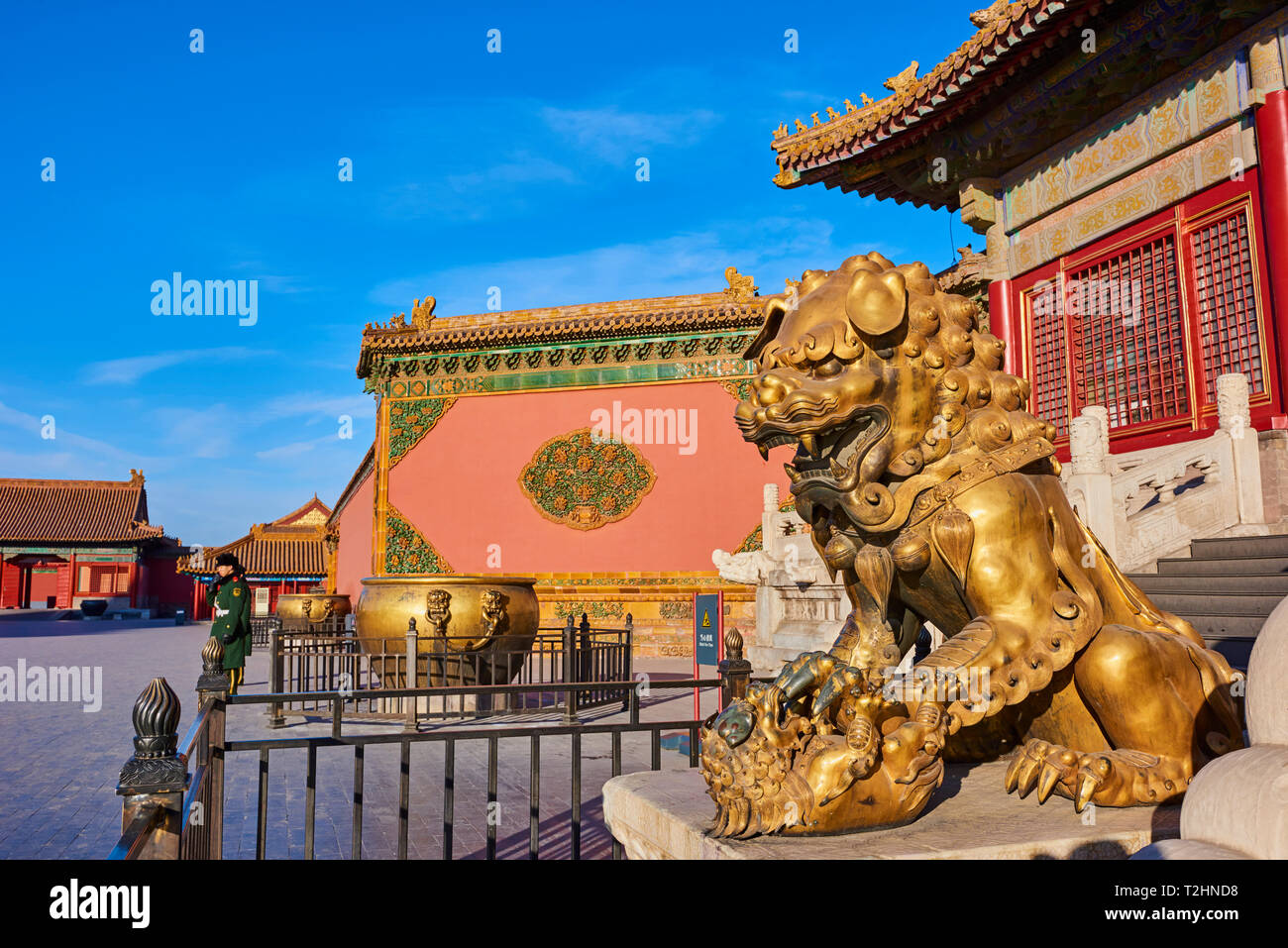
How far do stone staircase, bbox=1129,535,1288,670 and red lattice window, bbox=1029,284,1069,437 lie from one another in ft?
11.8

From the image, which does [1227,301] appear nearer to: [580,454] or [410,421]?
[580,454]

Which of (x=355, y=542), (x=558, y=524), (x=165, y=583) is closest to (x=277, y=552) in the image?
(x=165, y=583)

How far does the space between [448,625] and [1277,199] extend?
8.25 metres

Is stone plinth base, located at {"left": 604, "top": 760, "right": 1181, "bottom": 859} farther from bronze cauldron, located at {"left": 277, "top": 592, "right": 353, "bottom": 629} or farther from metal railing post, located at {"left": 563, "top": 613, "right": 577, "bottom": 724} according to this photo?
bronze cauldron, located at {"left": 277, "top": 592, "right": 353, "bottom": 629}

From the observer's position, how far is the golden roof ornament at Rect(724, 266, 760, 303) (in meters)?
17.8

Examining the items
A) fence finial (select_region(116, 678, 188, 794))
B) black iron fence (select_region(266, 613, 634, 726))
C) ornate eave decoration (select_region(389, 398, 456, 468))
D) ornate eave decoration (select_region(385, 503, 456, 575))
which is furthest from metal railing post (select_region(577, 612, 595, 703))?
ornate eave decoration (select_region(389, 398, 456, 468))

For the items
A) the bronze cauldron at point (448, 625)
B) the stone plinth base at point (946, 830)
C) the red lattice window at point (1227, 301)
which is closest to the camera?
the stone plinth base at point (946, 830)

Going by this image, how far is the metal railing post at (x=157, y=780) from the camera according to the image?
2053 mm

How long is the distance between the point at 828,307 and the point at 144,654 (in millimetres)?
19380

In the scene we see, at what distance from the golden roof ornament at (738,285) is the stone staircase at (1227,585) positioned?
40.6ft

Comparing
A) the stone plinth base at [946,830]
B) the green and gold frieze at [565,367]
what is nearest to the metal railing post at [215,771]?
the stone plinth base at [946,830]

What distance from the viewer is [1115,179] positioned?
8.67 metres

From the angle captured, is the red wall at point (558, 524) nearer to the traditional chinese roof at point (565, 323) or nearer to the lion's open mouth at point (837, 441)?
the traditional chinese roof at point (565, 323)
